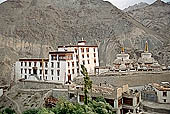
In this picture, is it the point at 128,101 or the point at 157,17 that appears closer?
the point at 128,101

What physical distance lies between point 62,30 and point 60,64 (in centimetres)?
3870

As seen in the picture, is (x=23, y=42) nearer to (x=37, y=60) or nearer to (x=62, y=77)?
(x=37, y=60)

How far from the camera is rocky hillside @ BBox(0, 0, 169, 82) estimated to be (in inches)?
2459

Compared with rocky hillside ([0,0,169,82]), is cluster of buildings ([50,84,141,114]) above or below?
below

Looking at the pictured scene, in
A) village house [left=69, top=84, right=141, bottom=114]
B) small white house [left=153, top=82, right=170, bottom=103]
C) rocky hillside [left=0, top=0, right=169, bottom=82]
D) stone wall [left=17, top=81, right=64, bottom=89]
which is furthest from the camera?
rocky hillside [left=0, top=0, right=169, bottom=82]

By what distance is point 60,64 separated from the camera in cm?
3381

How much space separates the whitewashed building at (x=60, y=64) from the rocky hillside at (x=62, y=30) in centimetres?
1866

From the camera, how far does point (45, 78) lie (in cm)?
3591

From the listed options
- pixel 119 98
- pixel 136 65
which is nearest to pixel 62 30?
pixel 136 65

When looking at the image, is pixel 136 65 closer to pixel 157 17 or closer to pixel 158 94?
pixel 158 94

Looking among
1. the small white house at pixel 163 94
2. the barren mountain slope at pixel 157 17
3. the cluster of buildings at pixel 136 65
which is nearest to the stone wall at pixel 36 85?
the cluster of buildings at pixel 136 65

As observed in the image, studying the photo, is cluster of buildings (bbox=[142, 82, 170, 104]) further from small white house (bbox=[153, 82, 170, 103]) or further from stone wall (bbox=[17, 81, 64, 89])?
A: stone wall (bbox=[17, 81, 64, 89])

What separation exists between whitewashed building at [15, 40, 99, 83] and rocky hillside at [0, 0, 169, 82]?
735 inches

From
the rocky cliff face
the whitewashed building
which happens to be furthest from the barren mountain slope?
the whitewashed building
